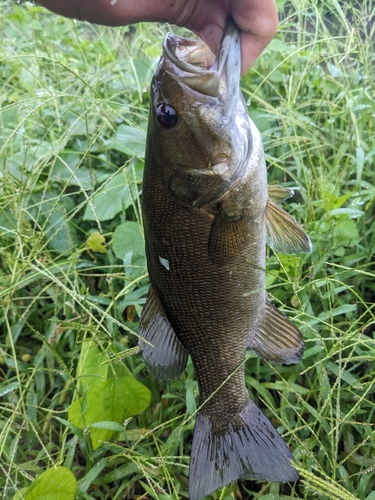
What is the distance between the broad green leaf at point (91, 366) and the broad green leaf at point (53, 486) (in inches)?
13.6

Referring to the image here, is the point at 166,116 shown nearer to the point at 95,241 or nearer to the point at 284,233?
the point at 284,233

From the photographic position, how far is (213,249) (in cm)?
141

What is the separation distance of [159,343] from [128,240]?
69 cm

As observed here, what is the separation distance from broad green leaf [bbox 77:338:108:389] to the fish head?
2.68 ft

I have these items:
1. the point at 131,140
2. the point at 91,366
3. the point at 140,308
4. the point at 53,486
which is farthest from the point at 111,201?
the point at 53,486

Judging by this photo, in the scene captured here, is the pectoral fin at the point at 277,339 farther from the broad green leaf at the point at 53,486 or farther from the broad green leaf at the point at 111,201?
the broad green leaf at the point at 111,201

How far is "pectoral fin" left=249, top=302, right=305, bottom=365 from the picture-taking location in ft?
5.10

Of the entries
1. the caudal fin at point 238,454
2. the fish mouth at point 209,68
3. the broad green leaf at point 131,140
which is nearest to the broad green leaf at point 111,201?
the broad green leaf at point 131,140

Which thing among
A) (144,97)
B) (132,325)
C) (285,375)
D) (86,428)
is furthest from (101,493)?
(144,97)

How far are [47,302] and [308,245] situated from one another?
147 centimetres

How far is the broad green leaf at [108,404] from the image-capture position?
1.66m

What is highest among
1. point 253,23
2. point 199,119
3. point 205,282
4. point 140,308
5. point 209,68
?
point 253,23

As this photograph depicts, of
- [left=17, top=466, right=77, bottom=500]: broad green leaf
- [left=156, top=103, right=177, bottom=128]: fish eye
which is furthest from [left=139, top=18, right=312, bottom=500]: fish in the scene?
[left=17, top=466, right=77, bottom=500]: broad green leaf

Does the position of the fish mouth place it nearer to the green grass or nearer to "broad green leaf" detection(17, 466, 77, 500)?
the green grass
